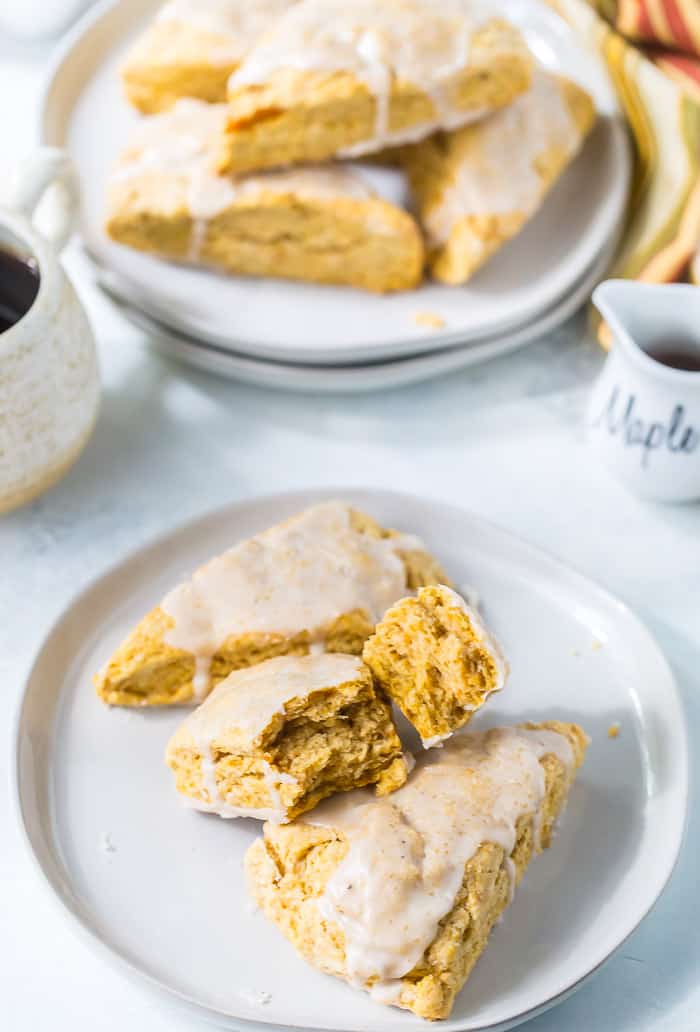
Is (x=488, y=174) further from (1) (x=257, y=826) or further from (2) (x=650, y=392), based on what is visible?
(1) (x=257, y=826)

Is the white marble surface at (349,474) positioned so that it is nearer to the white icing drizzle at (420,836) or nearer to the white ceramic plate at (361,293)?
the white ceramic plate at (361,293)

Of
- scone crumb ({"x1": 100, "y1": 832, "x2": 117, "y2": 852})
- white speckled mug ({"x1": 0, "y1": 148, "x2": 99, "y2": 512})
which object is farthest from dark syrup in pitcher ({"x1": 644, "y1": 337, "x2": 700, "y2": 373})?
scone crumb ({"x1": 100, "y1": 832, "x2": 117, "y2": 852})

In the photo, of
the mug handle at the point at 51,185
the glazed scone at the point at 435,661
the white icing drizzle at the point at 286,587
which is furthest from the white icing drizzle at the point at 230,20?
the glazed scone at the point at 435,661

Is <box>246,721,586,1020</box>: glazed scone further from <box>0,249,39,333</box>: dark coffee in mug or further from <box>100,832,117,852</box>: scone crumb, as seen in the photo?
<box>0,249,39,333</box>: dark coffee in mug

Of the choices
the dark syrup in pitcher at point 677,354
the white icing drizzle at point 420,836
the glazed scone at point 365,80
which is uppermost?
the glazed scone at point 365,80

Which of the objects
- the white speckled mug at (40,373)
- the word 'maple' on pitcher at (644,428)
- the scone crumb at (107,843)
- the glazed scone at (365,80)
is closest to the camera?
the scone crumb at (107,843)

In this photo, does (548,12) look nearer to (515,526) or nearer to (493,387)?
(493,387)

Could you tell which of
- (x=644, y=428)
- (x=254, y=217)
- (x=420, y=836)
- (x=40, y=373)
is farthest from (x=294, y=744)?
(x=254, y=217)
